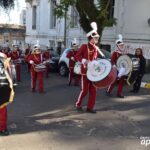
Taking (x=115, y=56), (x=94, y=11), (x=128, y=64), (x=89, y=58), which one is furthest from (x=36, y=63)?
(x=94, y=11)

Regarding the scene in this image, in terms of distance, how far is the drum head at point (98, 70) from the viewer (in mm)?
9570

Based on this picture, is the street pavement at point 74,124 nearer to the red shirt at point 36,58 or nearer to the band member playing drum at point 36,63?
the band member playing drum at point 36,63

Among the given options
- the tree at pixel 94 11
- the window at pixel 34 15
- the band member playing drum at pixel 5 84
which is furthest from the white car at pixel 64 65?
the window at pixel 34 15

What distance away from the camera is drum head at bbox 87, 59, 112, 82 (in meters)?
9.57

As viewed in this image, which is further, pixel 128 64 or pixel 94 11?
pixel 94 11

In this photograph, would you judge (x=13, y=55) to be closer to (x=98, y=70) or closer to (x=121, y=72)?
(x=121, y=72)

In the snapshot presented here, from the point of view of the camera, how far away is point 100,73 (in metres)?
9.63

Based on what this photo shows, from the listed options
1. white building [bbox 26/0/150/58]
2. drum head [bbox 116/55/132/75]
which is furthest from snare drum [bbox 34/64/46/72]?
white building [bbox 26/0/150/58]

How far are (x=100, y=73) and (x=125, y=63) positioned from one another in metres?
3.15

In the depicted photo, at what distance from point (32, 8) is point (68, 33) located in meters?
8.79

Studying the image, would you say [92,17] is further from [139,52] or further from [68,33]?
[68,33]

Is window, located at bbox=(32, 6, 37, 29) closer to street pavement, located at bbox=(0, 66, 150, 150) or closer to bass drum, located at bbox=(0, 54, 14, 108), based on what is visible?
street pavement, located at bbox=(0, 66, 150, 150)

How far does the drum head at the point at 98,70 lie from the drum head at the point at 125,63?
292 cm

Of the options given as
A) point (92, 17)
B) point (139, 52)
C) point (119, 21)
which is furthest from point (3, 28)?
point (139, 52)
